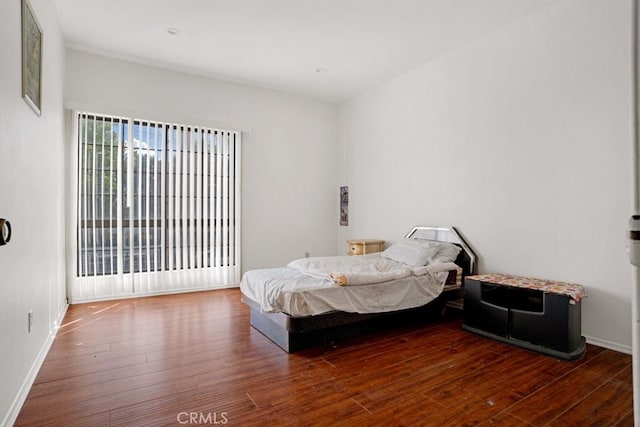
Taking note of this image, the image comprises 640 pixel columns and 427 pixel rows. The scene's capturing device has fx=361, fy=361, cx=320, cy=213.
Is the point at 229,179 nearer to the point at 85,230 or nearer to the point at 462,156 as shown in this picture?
the point at 85,230

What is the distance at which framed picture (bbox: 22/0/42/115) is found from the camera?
2191 mm

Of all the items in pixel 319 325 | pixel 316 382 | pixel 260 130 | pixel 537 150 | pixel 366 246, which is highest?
pixel 260 130

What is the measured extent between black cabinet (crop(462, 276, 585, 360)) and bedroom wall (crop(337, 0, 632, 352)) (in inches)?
14.3

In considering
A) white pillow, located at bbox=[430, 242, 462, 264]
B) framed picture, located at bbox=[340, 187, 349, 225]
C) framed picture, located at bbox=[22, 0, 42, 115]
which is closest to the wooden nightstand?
framed picture, located at bbox=[340, 187, 349, 225]

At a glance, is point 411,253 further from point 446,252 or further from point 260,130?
point 260,130

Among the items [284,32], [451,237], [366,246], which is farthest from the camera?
[366,246]

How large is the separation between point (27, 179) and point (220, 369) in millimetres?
1782

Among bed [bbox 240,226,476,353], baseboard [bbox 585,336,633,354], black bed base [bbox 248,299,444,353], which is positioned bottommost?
baseboard [bbox 585,336,633,354]

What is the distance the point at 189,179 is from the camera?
4930 millimetres

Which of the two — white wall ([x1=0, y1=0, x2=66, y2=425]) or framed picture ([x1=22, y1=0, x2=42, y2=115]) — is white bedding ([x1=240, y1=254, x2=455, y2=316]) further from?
framed picture ([x1=22, y1=0, x2=42, y2=115])

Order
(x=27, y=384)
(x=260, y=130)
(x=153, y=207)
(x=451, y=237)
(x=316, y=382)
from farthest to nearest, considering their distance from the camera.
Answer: (x=260, y=130), (x=153, y=207), (x=451, y=237), (x=316, y=382), (x=27, y=384)

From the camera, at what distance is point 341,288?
305cm

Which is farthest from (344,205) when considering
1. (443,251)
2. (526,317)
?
(526,317)

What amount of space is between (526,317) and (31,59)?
4070 mm
